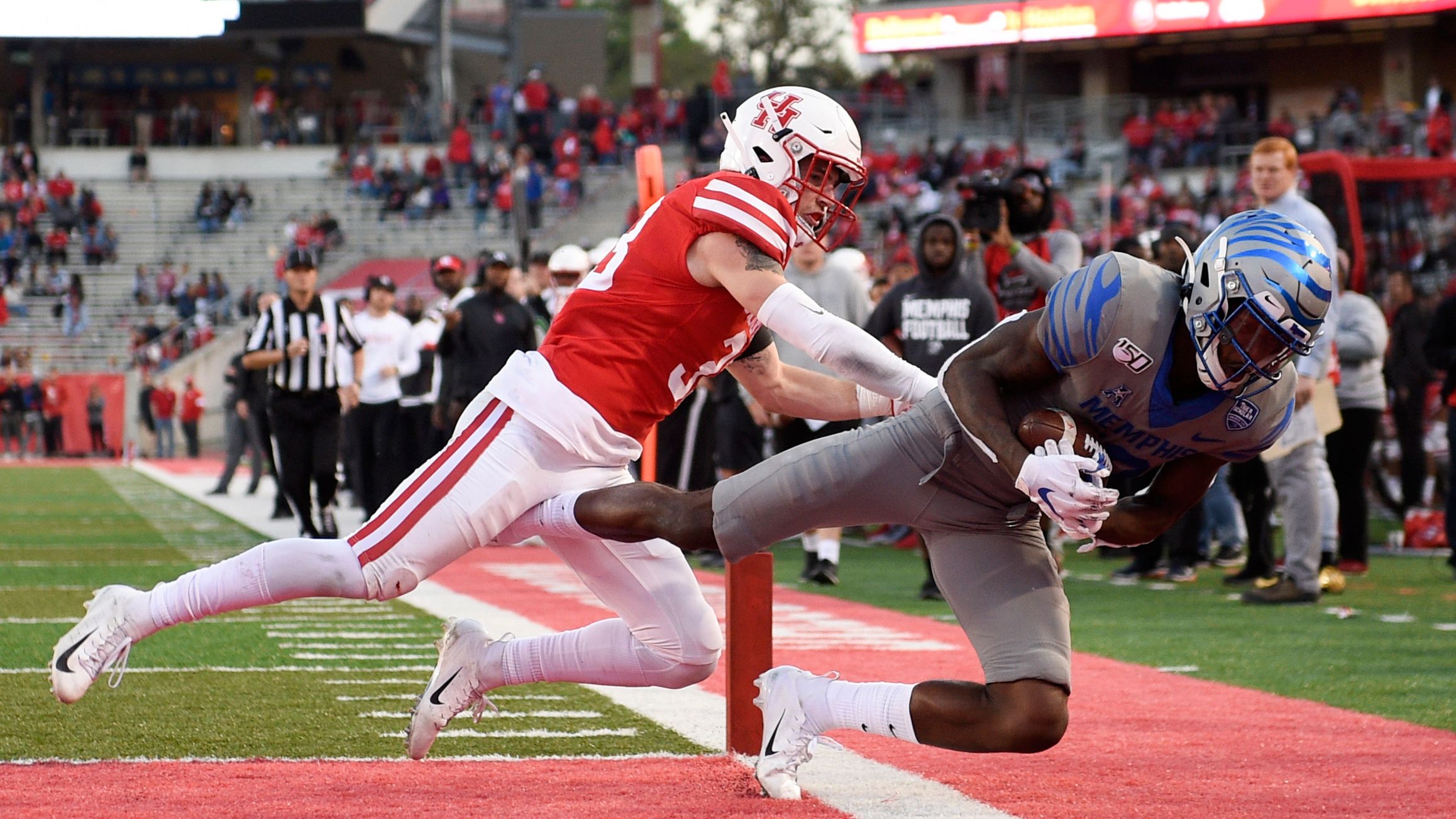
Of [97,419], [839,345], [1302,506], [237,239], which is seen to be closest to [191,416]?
[97,419]

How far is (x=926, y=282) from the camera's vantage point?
7961 millimetres

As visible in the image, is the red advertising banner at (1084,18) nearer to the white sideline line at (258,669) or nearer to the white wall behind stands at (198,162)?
the white wall behind stands at (198,162)

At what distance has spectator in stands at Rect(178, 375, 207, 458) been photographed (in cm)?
2789

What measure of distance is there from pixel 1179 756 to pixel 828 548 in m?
4.54

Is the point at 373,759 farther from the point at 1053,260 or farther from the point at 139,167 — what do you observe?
the point at 139,167

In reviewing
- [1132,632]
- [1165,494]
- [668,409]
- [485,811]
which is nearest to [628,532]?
[668,409]

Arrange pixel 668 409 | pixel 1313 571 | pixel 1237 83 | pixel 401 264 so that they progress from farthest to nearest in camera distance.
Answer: pixel 1237 83, pixel 401 264, pixel 1313 571, pixel 668 409

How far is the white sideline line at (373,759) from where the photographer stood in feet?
13.0

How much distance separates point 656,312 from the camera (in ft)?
12.3

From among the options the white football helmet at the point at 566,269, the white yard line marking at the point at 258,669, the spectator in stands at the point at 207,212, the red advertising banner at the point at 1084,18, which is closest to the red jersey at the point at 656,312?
the white yard line marking at the point at 258,669

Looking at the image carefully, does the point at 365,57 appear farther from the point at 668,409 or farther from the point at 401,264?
the point at 668,409

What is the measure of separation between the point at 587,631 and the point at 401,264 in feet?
94.6

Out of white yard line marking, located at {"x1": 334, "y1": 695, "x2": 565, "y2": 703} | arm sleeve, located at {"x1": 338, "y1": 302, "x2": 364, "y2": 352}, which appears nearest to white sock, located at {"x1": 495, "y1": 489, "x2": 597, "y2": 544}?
white yard line marking, located at {"x1": 334, "y1": 695, "x2": 565, "y2": 703}

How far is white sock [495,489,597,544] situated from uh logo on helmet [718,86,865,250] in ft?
2.56
